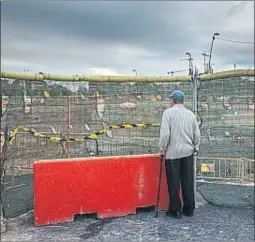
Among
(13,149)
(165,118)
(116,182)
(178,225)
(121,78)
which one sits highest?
(121,78)

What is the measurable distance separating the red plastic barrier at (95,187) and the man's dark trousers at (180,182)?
10.4 inches

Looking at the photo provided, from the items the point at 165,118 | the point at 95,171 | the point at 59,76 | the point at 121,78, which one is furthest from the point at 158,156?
the point at 59,76

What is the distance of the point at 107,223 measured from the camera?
5340 mm

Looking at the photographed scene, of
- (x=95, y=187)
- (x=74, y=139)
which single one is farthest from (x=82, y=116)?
(x=95, y=187)

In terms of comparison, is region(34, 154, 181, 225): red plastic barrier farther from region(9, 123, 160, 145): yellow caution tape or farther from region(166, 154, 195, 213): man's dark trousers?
region(9, 123, 160, 145): yellow caution tape

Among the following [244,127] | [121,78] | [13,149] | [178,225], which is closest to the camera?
[178,225]

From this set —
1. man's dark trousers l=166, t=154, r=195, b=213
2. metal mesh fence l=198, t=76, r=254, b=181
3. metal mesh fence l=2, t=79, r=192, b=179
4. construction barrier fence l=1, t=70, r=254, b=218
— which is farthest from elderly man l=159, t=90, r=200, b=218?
metal mesh fence l=198, t=76, r=254, b=181

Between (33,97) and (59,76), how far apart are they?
72cm

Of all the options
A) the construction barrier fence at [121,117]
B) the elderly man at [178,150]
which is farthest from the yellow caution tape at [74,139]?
the elderly man at [178,150]

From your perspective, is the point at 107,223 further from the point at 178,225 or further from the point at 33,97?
the point at 33,97

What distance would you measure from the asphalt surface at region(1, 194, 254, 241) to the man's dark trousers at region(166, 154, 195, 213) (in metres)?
0.19

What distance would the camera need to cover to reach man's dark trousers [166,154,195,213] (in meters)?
5.64

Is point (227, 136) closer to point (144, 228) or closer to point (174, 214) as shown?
point (174, 214)

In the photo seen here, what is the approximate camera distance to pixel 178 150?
560cm
